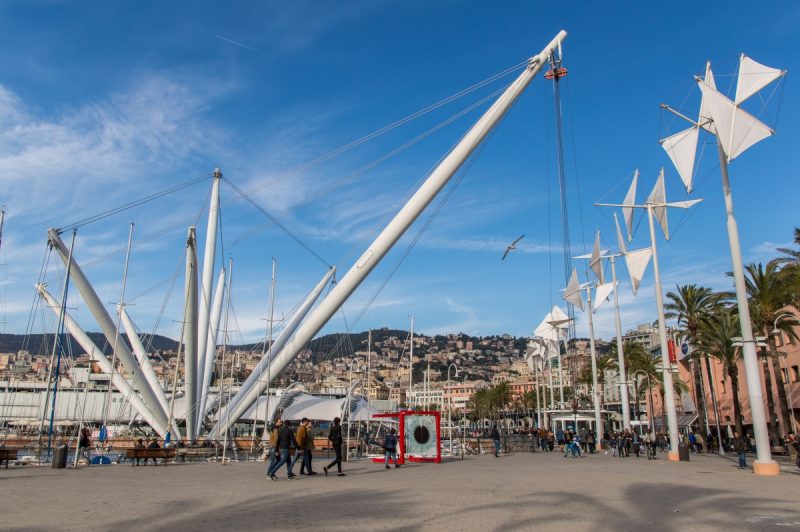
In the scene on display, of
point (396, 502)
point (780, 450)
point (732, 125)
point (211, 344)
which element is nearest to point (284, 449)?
point (396, 502)

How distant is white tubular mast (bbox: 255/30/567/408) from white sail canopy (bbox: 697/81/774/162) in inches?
270

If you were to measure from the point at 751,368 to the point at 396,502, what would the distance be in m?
14.2

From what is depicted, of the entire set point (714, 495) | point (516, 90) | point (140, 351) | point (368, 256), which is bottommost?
point (714, 495)

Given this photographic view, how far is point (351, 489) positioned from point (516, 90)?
17.8 m

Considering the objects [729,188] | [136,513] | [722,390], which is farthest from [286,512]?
[722,390]

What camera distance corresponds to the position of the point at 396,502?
11.5 meters

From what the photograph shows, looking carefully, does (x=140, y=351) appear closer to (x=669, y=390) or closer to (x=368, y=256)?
(x=368, y=256)

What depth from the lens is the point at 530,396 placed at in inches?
4872

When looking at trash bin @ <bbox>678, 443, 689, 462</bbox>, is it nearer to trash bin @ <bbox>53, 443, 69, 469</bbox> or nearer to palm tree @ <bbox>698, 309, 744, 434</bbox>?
palm tree @ <bbox>698, 309, 744, 434</bbox>

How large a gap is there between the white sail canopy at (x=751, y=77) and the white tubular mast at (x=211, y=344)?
28.3m

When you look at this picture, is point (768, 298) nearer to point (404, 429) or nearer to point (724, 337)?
point (724, 337)

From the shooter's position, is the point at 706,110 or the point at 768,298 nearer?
the point at 706,110

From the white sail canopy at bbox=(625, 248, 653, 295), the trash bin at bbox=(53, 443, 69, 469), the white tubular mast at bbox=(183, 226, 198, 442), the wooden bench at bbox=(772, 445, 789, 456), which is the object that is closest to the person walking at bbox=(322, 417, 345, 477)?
the trash bin at bbox=(53, 443, 69, 469)

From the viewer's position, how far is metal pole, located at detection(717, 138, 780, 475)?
1947cm
